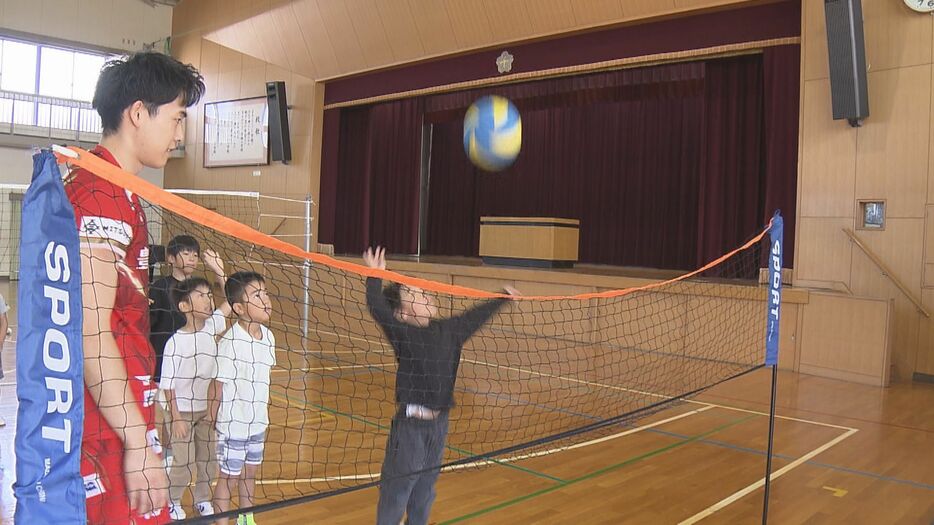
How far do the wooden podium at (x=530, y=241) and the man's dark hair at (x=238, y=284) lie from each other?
735 centimetres

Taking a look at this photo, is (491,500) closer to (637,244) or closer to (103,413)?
(103,413)

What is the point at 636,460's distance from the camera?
4242mm

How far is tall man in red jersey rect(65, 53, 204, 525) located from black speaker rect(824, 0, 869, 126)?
764 centimetres

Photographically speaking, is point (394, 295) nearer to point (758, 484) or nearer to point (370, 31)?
point (758, 484)

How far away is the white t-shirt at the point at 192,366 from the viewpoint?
2.88 meters

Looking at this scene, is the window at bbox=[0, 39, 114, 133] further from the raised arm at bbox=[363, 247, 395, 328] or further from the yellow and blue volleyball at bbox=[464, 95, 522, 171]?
the raised arm at bbox=[363, 247, 395, 328]

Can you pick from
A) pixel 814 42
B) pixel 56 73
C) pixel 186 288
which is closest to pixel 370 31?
pixel 814 42

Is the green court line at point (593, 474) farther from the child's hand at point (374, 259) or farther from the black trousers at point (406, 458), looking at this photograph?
the child's hand at point (374, 259)

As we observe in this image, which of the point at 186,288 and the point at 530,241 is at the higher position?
the point at 530,241

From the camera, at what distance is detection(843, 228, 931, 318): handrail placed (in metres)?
7.15

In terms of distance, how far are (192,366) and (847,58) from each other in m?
7.29

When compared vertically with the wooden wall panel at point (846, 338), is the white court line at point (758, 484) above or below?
below

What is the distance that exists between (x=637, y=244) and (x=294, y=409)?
28.1 ft

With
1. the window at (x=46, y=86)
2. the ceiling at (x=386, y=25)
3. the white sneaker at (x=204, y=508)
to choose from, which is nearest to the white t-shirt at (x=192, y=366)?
the white sneaker at (x=204, y=508)
